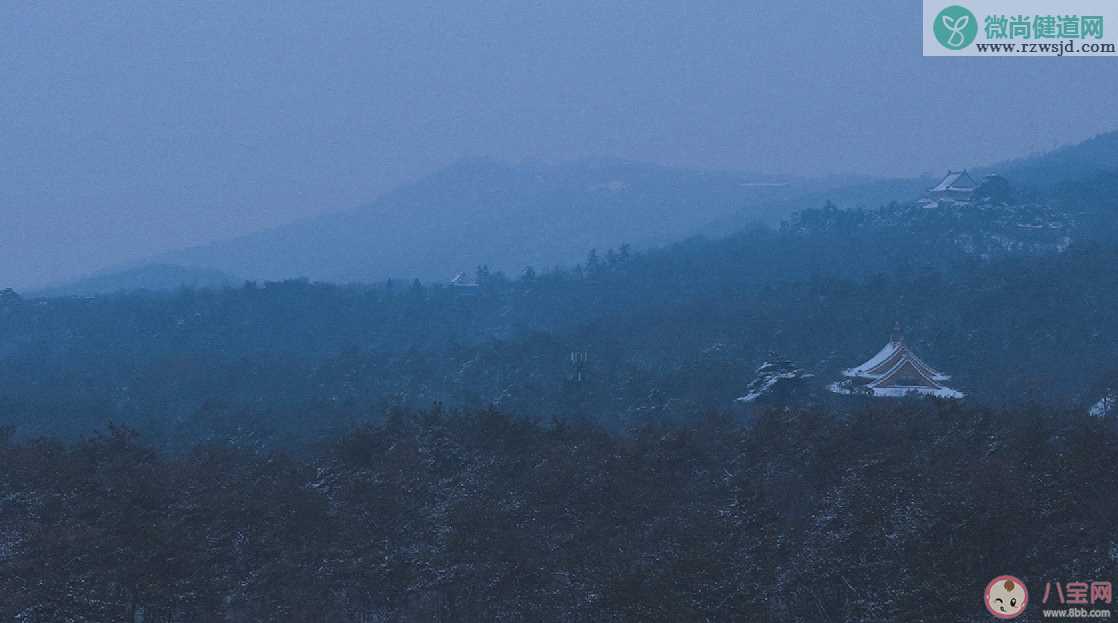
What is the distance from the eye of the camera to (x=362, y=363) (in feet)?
179

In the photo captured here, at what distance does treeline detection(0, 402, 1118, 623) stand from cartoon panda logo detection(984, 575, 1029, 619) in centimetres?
20

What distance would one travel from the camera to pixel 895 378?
41.3 metres

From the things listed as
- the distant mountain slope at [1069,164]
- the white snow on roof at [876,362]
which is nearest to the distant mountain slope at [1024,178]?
the distant mountain slope at [1069,164]

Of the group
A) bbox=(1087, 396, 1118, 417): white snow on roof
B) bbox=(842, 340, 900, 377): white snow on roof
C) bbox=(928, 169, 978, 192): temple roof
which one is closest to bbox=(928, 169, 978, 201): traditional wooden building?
bbox=(928, 169, 978, 192): temple roof

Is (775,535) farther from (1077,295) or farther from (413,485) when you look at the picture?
(1077,295)

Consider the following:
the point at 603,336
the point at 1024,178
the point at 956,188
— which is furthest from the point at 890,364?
the point at 1024,178

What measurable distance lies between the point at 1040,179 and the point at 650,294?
241 feet

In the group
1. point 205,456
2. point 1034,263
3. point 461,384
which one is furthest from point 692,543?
point 1034,263

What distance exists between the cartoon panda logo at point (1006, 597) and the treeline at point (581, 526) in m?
0.20

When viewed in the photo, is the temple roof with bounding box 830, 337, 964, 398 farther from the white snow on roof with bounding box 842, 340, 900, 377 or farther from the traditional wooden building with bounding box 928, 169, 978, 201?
the traditional wooden building with bounding box 928, 169, 978, 201

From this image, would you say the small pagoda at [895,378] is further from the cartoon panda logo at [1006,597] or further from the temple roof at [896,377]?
the cartoon panda logo at [1006,597]

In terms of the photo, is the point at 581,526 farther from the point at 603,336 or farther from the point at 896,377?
the point at 603,336

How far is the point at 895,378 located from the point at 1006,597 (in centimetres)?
2411

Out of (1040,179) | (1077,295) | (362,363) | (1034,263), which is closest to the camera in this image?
(1077,295)
